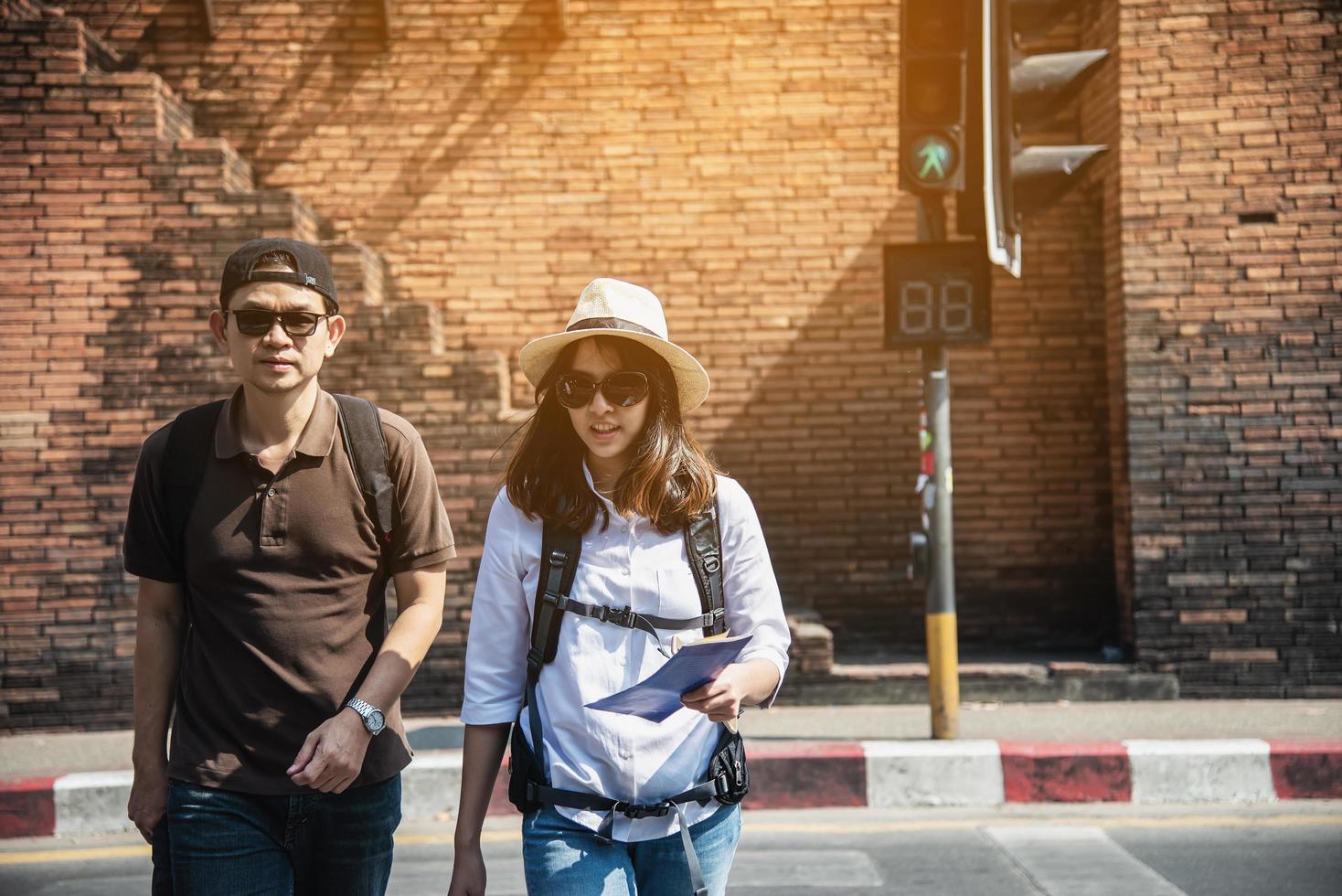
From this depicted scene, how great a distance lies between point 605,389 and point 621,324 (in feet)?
0.45

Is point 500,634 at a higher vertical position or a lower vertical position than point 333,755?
higher

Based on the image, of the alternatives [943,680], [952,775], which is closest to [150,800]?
[952,775]

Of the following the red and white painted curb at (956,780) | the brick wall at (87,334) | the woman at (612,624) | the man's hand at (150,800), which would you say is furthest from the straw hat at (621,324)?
the brick wall at (87,334)

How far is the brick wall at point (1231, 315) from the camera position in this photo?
7875mm

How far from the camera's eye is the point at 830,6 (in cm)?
877

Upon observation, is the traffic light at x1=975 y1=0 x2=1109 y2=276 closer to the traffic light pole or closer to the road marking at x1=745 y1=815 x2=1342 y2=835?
the traffic light pole

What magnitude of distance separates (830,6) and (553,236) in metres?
2.56

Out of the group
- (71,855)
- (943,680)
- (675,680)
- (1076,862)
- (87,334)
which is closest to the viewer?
(675,680)

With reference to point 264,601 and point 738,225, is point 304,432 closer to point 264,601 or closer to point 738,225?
point 264,601

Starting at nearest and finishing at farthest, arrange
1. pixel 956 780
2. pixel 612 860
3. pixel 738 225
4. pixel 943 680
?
pixel 612 860 → pixel 956 780 → pixel 943 680 → pixel 738 225

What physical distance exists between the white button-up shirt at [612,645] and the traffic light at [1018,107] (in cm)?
426

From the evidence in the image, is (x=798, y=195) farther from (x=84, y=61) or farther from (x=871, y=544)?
(x=84, y=61)

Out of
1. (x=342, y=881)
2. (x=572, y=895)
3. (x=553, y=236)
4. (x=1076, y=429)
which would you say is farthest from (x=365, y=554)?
(x=1076, y=429)

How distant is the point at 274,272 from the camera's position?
2652 millimetres
